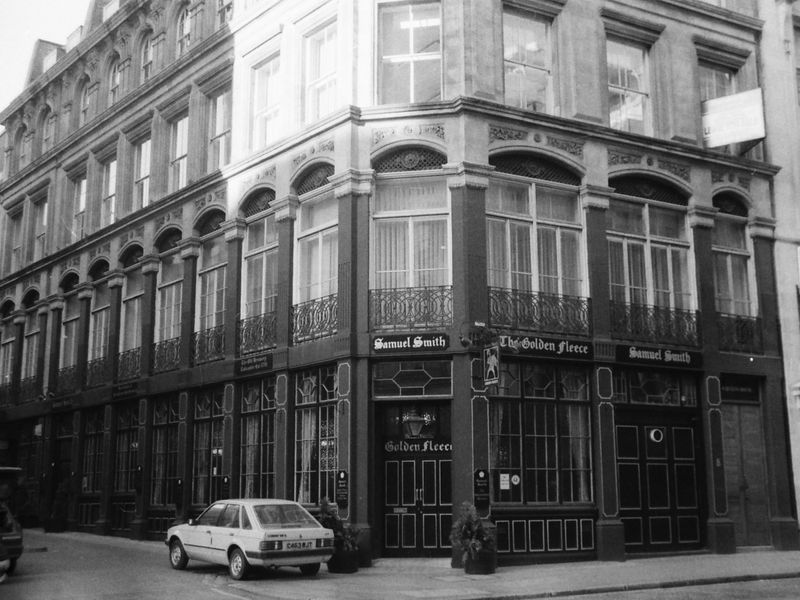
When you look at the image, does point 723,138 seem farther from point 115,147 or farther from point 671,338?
point 115,147

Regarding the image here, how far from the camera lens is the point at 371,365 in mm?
21516

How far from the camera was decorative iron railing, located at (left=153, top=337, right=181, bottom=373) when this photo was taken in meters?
28.7

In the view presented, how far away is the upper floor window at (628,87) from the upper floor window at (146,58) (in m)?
15.9

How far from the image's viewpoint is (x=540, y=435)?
21.9 metres

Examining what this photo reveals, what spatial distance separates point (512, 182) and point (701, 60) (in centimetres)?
802

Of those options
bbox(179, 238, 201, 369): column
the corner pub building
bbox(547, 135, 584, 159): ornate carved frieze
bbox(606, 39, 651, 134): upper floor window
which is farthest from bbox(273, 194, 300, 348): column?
bbox(606, 39, 651, 134): upper floor window

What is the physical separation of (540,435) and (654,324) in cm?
451

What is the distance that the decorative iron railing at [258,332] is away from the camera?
24531 mm

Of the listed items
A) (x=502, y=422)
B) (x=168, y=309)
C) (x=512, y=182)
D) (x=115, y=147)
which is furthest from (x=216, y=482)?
(x=115, y=147)

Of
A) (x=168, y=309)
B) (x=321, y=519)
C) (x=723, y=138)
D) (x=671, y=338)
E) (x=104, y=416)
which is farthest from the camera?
(x=104, y=416)

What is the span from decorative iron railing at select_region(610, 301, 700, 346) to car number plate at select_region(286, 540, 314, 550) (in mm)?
9334

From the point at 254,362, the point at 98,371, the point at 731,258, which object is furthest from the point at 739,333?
the point at 98,371

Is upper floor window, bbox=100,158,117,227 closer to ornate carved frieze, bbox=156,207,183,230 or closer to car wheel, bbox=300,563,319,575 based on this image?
ornate carved frieze, bbox=156,207,183,230

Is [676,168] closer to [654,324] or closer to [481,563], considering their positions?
[654,324]
